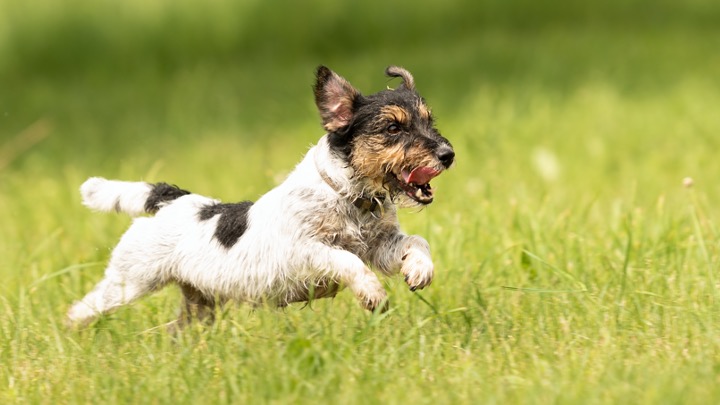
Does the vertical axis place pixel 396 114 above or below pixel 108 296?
above

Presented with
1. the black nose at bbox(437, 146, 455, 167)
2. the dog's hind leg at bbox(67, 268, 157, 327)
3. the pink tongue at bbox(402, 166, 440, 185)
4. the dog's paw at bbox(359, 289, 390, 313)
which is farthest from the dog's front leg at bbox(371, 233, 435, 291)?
the dog's hind leg at bbox(67, 268, 157, 327)

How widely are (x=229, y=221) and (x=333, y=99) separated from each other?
724 mm

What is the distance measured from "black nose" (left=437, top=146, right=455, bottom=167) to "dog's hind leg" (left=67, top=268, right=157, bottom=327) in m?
1.48

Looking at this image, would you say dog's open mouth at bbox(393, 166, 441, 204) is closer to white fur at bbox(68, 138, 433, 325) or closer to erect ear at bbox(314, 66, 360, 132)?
white fur at bbox(68, 138, 433, 325)

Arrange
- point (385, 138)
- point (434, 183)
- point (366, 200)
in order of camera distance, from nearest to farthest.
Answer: point (385, 138) → point (366, 200) → point (434, 183)

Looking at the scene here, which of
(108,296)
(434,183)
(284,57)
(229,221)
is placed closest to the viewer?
(229,221)

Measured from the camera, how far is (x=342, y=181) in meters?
5.06

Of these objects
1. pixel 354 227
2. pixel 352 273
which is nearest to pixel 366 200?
pixel 354 227

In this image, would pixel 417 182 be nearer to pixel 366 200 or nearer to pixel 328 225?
pixel 366 200

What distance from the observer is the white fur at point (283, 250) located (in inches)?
196

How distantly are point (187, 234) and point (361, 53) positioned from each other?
8513mm

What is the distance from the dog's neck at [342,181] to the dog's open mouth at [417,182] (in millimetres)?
178

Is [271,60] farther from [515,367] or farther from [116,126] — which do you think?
[515,367]

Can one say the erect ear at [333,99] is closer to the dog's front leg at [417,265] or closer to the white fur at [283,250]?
the white fur at [283,250]
